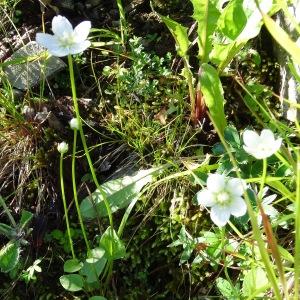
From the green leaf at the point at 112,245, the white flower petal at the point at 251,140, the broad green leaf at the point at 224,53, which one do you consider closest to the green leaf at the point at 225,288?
the green leaf at the point at 112,245

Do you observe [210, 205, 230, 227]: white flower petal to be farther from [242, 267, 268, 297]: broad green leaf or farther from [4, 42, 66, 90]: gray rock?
[4, 42, 66, 90]: gray rock

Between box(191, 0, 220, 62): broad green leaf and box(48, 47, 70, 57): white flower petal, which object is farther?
box(191, 0, 220, 62): broad green leaf

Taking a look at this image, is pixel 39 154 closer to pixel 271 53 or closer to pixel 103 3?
pixel 103 3

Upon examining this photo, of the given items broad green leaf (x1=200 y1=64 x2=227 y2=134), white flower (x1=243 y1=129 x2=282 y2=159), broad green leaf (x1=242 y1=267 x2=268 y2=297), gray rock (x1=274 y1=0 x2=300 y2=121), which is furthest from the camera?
gray rock (x1=274 y1=0 x2=300 y2=121)

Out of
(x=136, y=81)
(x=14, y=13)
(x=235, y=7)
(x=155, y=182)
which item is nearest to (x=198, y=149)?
(x=155, y=182)

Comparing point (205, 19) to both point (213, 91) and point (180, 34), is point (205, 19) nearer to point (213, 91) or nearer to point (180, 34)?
point (180, 34)

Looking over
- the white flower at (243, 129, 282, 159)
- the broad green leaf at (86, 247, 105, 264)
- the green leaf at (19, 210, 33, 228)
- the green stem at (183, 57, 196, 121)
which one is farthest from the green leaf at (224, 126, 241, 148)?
the green leaf at (19, 210, 33, 228)
